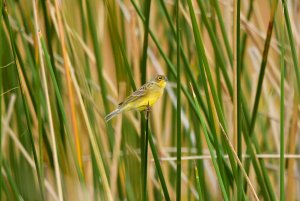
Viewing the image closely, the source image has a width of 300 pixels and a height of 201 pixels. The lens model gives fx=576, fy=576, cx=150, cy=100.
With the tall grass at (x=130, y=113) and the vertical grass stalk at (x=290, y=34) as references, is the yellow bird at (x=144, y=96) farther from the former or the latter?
the vertical grass stalk at (x=290, y=34)

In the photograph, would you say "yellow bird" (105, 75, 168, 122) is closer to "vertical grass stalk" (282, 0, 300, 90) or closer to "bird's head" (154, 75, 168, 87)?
"bird's head" (154, 75, 168, 87)

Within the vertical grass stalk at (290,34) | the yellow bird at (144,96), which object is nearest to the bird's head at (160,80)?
the yellow bird at (144,96)

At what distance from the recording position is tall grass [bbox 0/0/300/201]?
1.86m

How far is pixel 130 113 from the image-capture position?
2.80 m

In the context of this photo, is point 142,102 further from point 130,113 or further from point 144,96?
point 130,113

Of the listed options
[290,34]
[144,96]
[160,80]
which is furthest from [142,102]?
[290,34]

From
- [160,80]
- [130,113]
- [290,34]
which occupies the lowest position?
[130,113]

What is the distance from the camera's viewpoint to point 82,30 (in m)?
2.76

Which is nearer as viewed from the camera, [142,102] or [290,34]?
[290,34]

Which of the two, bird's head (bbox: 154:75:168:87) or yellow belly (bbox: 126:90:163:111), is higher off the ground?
bird's head (bbox: 154:75:168:87)

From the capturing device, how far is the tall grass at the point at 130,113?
186 cm

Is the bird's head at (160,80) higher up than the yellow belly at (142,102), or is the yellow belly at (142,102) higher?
the bird's head at (160,80)

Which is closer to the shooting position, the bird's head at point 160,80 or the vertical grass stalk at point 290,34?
the vertical grass stalk at point 290,34

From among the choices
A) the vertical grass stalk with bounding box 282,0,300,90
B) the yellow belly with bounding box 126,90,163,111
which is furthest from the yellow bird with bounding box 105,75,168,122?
the vertical grass stalk with bounding box 282,0,300,90
